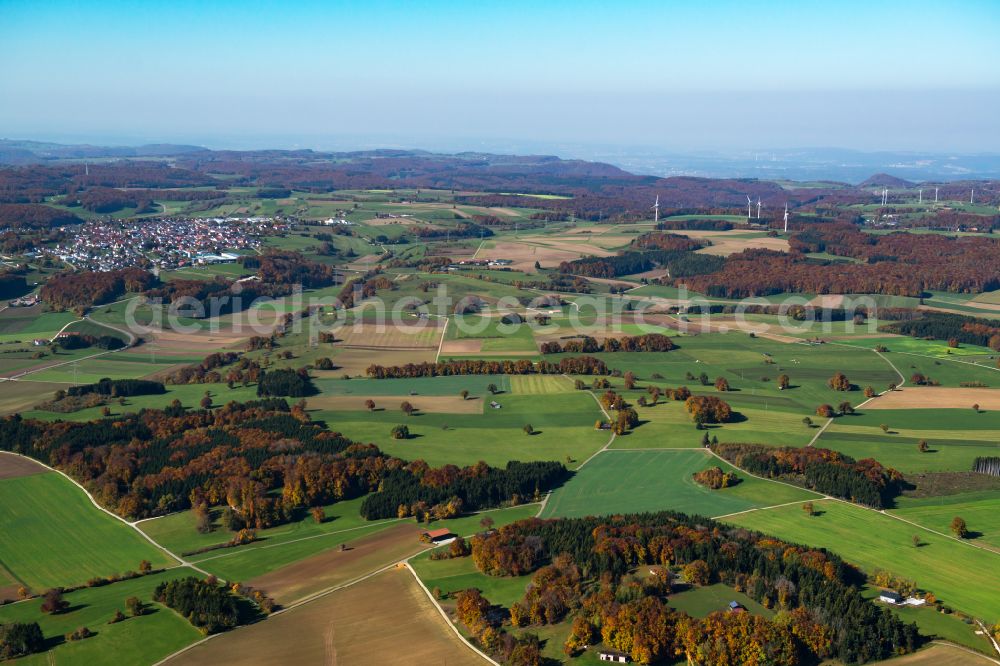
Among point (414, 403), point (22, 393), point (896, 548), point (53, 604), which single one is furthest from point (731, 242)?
point (53, 604)

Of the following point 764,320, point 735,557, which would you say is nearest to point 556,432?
point 735,557

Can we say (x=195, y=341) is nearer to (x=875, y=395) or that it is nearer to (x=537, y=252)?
(x=875, y=395)

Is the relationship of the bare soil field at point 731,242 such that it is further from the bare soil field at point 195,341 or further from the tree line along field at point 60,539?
the tree line along field at point 60,539

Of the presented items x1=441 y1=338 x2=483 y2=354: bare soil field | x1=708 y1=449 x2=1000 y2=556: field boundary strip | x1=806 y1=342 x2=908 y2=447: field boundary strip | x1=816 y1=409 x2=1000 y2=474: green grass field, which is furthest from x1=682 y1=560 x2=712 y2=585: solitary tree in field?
x1=441 y1=338 x2=483 y2=354: bare soil field

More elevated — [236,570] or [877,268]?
[877,268]

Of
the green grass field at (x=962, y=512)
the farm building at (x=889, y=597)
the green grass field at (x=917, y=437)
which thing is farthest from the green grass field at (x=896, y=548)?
the green grass field at (x=917, y=437)

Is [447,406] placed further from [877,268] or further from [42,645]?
[877,268]

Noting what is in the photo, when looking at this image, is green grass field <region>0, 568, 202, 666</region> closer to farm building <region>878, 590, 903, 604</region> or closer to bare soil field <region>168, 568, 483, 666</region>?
bare soil field <region>168, 568, 483, 666</region>
